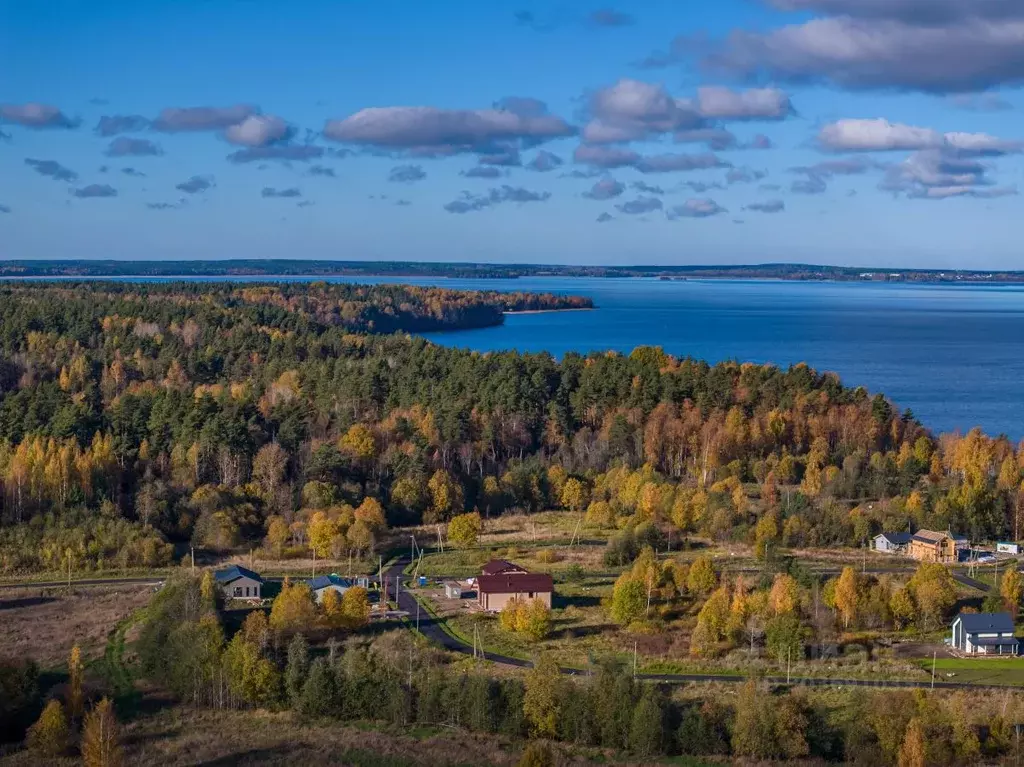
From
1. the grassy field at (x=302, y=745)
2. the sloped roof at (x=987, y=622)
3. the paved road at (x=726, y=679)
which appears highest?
the sloped roof at (x=987, y=622)

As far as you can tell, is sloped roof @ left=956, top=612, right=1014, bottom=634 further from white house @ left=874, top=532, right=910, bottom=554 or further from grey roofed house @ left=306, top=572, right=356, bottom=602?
grey roofed house @ left=306, top=572, right=356, bottom=602

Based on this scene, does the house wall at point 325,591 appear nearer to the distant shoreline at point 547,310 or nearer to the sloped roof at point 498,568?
the sloped roof at point 498,568

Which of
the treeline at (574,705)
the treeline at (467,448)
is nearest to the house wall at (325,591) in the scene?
the treeline at (574,705)

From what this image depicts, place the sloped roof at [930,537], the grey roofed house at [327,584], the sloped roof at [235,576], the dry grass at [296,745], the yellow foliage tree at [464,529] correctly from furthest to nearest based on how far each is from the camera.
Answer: the yellow foliage tree at [464,529]
the sloped roof at [930,537]
the sloped roof at [235,576]
the grey roofed house at [327,584]
the dry grass at [296,745]

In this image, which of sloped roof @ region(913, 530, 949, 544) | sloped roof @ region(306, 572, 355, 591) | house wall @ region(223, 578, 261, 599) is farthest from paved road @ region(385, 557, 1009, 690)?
sloped roof @ region(913, 530, 949, 544)

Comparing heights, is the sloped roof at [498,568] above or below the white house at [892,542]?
above

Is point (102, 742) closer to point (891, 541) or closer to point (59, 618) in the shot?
point (59, 618)

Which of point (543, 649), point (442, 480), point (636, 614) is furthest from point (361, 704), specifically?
point (442, 480)
